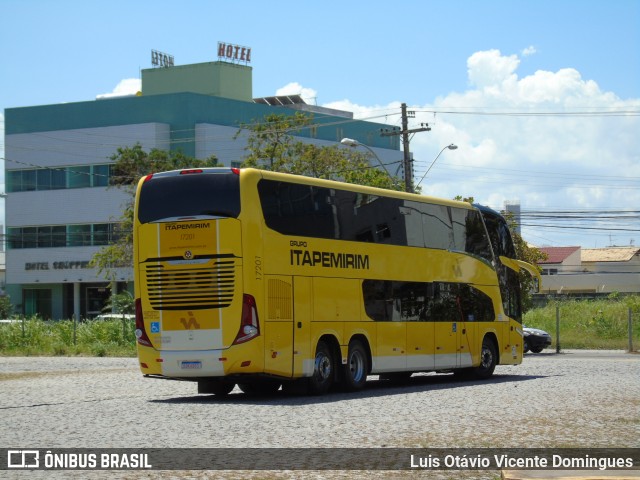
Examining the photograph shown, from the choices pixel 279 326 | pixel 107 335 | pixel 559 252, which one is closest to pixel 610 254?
pixel 559 252

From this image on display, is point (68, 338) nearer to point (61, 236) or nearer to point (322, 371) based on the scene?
point (322, 371)

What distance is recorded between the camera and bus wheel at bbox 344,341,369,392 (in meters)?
22.0

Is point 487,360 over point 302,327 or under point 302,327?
under

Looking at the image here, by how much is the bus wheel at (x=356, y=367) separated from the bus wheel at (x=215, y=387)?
2.22 meters

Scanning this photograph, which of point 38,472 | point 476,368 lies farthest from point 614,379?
point 38,472

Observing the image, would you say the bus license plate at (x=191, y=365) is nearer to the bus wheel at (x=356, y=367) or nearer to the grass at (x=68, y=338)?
the bus wheel at (x=356, y=367)

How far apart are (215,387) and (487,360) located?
27.7 ft

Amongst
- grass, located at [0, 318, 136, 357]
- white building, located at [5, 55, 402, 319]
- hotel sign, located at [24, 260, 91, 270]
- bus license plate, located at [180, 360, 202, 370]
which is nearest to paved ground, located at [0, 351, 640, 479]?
bus license plate, located at [180, 360, 202, 370]

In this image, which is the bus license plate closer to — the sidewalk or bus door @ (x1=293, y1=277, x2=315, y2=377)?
bus door @ (x1=293, y1=277, x2=315, y2=377)

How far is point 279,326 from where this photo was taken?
20234mm

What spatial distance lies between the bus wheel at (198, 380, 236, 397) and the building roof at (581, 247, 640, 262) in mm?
99275

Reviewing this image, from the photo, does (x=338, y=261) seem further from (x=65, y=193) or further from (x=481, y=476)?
(x=65, y=193)

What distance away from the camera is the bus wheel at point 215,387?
2152cm

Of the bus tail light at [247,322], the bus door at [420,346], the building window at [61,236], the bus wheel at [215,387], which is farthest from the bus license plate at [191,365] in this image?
the building window at [61,236]
